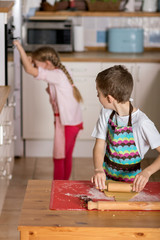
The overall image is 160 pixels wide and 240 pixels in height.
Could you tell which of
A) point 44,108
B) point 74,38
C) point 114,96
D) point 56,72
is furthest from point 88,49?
point 114,96

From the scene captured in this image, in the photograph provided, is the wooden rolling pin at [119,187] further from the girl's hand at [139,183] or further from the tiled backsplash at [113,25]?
the tiled backsplash at [113,25]

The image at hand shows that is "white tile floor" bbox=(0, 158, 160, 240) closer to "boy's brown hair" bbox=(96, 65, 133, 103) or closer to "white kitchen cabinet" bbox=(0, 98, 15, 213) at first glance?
"white kitchen cabinet" bbox=(0, 98, 15, 213)

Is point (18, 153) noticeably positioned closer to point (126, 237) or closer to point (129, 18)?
point (129, 18)

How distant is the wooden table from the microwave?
2955 millimetres

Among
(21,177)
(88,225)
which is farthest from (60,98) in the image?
(88,225)

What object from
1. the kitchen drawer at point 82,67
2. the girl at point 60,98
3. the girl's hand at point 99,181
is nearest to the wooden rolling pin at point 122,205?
the girl's hand at point 99,181

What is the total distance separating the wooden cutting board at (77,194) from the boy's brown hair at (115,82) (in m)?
0.37

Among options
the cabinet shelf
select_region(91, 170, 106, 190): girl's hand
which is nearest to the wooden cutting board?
select_region(91, 170, 106, 190): girl's hand

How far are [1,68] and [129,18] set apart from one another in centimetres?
199

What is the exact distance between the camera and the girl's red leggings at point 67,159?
3.60m

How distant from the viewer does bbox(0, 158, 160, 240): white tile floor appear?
319cm

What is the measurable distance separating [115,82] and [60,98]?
4.87ft

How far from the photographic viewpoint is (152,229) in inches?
64.8

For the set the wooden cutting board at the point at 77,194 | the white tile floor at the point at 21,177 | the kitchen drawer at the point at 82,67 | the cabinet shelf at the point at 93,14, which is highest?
the cabinet shelf at the point at 93,14
